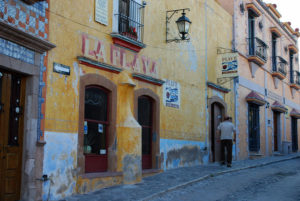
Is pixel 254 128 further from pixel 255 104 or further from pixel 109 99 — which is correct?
pixel 109 99

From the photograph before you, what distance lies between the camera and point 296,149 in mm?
28094

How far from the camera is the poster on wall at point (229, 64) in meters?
16.7

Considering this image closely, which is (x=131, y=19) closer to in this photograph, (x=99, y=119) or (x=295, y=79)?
(x=99, y=119)

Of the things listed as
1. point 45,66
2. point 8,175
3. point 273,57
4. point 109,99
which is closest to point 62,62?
point 45,66

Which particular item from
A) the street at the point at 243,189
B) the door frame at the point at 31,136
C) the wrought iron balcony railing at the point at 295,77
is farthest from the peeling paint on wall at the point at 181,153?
the wrought iron balcony railing at the point at 295,77

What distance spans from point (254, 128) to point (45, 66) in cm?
1494

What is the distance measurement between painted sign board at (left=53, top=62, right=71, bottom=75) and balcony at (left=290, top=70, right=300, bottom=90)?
22473mm

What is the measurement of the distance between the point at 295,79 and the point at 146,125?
20.2m

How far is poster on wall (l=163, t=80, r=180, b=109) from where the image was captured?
42.9ft

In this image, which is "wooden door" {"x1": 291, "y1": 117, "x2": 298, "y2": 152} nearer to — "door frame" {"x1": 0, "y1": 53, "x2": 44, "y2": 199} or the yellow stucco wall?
the yellow stucco wall

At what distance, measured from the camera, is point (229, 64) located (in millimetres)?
16828

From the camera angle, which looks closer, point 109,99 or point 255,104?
point 109,99

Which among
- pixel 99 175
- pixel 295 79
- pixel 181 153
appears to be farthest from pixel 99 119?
pixel 295 79

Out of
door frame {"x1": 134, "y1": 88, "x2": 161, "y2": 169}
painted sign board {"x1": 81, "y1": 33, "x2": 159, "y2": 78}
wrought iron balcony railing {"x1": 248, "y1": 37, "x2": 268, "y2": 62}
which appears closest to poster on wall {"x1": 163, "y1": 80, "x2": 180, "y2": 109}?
door frame {"x1": 134, "y1": 88, "x2": 161, "y2": 169}
